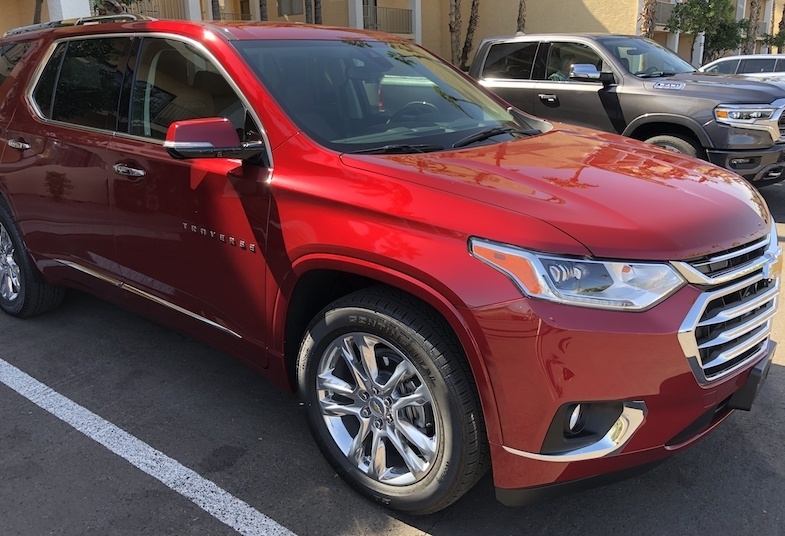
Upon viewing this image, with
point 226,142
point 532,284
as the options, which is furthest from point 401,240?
point 226,142

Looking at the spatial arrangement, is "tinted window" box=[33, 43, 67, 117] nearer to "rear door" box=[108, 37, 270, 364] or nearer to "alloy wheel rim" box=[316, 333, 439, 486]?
"rear door" box=[108, 37, 270, 364]

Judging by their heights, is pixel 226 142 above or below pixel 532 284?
above

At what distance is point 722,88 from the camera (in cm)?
662

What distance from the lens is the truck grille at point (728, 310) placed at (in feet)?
6.82

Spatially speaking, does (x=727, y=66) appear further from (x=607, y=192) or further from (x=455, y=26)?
(x=607, y=192)

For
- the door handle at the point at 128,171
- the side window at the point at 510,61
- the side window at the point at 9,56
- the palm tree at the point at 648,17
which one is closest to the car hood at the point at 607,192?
the door handle at the point at 128,171

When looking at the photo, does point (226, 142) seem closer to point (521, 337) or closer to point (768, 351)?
point (521, 337)

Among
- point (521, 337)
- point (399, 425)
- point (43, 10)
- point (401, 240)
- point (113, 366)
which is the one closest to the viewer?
point (521, 337)

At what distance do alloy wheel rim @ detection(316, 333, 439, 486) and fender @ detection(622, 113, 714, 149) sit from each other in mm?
5354

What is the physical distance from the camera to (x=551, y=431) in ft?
6.79

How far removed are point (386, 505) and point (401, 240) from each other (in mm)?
1053

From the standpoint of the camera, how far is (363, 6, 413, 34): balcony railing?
1121 inches

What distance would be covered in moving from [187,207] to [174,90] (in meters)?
0.65

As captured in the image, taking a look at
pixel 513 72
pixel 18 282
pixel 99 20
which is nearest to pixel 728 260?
pixel 99 20
